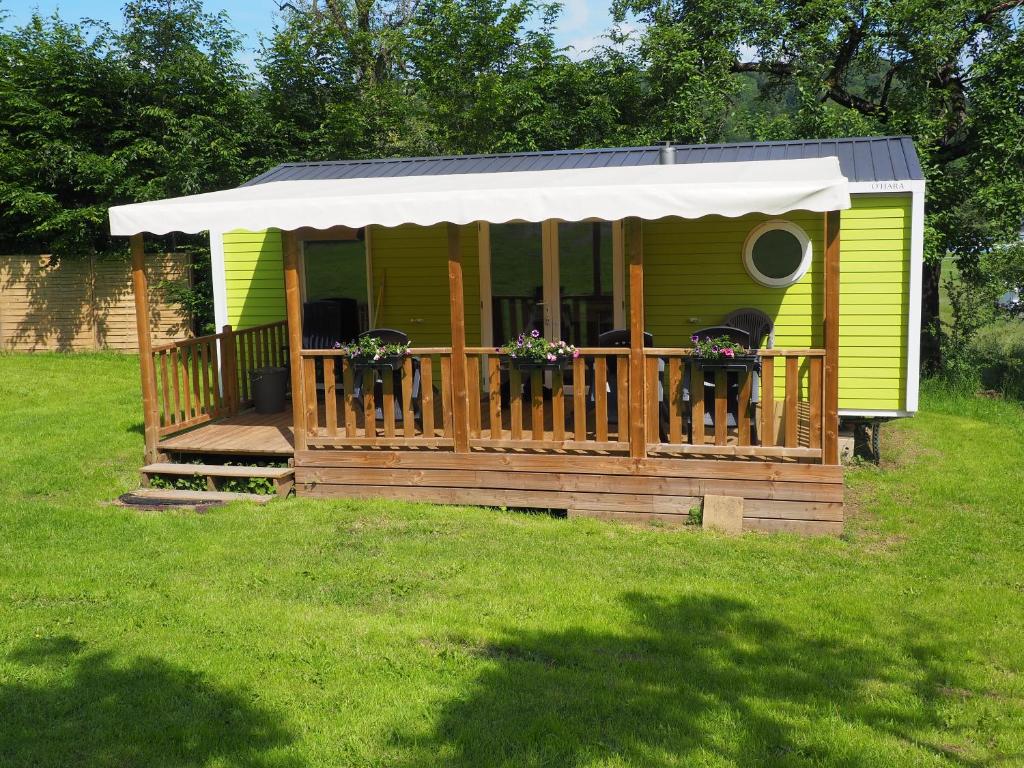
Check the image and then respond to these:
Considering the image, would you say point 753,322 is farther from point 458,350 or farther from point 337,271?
point 337,271

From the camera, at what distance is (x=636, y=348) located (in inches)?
265

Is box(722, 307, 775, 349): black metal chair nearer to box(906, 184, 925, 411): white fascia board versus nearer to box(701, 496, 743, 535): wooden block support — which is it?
box(906, 184, 925, 411): white fascia board

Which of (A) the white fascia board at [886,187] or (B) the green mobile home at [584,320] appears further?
(A) the white fascia board at [886,187]

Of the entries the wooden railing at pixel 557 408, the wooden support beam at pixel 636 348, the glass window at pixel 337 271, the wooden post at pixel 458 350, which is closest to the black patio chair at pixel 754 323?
the wooden railing at pixel 557 408

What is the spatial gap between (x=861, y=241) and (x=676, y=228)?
1633mm

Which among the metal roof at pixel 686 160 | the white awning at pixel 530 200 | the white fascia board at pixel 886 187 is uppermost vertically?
the metal roof at pixel 686 160

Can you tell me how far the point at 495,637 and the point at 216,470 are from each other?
3779mm

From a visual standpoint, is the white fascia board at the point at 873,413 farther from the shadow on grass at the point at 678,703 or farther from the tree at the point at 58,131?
the tree at the point at 58,131

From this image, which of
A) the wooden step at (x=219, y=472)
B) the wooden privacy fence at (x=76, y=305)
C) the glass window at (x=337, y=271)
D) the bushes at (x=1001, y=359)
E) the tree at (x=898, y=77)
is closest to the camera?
the wooden step at (x=219, y=472)

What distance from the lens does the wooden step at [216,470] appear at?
295 inches

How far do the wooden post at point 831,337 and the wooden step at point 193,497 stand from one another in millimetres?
4103

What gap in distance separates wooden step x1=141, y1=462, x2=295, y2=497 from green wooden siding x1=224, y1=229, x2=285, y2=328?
268cm

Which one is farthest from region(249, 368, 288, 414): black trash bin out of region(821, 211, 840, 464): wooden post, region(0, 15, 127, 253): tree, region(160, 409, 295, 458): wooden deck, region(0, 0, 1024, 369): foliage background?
region(0, 15, 127, 253): tree

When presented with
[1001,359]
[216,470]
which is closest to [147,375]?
[216,470]
